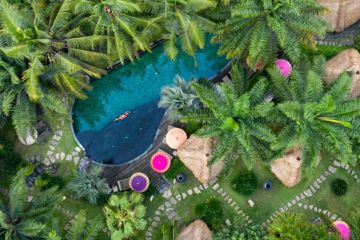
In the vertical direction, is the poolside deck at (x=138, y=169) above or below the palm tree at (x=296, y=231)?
below

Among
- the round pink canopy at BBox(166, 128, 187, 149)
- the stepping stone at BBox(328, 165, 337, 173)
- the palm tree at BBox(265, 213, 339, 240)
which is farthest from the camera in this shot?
the stepping stone at BBox(328, 165, 337, 173)

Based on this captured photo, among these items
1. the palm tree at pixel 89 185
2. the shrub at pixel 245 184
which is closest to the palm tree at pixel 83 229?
the palm tree at pixel 89 185

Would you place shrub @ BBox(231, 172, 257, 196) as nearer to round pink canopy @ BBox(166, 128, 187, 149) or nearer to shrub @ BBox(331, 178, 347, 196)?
round pink canopy @ BBox(166, 128, 187, 149)

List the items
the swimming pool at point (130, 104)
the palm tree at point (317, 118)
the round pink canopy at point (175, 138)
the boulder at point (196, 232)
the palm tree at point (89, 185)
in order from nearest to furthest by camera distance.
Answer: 1. the palm tree at point (317, 118)
2. the boulder at point (196, 232)
3. the palm tree at point (89, 185)
4. the round pink canopy at point (175, 138)
5. the swimming pool at point (130, 104)

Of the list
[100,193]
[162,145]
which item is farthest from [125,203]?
[162,145]

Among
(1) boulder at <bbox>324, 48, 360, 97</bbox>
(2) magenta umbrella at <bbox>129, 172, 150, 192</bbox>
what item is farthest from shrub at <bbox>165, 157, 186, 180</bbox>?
(1) boulder at <bbox>324, 48, 360, 97</bbox>

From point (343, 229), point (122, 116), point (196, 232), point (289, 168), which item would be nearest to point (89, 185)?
point (122, 116)

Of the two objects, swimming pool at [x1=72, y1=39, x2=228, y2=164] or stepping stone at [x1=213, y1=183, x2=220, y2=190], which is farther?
swimming pool at [x1=72, y1=39, x2=228, y2=164]

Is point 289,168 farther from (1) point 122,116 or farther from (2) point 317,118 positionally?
(1) point 122,116

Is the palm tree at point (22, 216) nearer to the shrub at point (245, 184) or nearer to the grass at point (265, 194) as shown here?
the grass at point (265, 194)
